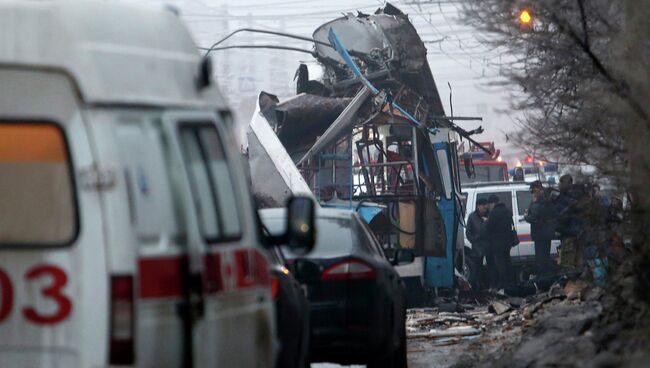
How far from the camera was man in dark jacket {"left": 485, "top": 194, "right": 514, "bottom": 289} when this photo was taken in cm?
2272

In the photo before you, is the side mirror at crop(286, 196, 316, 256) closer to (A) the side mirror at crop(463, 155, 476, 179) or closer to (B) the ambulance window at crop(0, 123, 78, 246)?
→ (B) the ambulance window at crop(0, 123, 78, 246)

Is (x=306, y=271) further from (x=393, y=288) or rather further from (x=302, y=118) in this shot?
(x=302, y=118)

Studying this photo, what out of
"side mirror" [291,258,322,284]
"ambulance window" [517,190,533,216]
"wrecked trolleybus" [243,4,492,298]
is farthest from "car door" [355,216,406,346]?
"ambulance window" [517,190,533,216]

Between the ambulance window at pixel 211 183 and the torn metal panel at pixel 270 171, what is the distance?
16.2 meters

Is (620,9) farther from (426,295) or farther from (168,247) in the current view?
(426,295)

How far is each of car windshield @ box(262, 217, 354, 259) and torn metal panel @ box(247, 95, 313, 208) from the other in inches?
392

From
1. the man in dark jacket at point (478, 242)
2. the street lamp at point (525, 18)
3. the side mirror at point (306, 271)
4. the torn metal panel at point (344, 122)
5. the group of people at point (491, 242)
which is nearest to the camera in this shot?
the street lamp at point (525, 18)

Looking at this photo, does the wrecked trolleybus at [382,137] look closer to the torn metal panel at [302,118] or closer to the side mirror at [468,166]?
the torn metal panel at [302,118]

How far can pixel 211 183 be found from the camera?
21.9 ft

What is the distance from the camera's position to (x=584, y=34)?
11367mm

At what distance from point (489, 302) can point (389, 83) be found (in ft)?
14.4

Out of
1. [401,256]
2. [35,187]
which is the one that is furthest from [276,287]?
[35,187]

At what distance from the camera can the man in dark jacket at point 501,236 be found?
Answer: 22.7m

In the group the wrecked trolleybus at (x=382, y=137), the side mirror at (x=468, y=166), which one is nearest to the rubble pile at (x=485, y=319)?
the wrecked trolleybus at (x=382, y=137)
